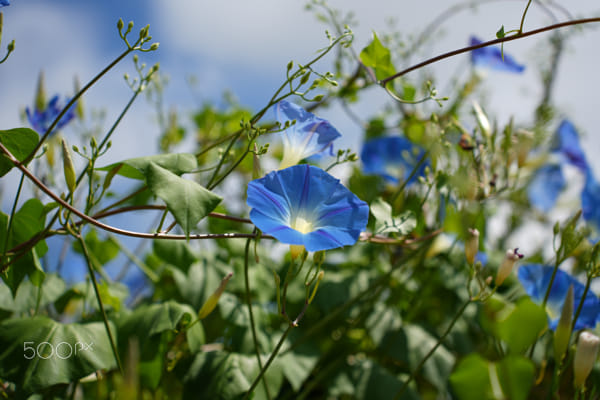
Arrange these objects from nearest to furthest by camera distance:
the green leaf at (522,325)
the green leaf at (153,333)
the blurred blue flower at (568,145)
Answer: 1. the green leaf at (522,325)
2. the green leaf at (153,333)
3. the blurred blue flower at (568,145)

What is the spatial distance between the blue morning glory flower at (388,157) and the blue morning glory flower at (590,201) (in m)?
0.46

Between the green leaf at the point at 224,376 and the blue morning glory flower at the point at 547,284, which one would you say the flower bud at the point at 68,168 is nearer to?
the green leaf at the point at 224,376

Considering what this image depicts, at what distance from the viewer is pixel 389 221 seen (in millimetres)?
710

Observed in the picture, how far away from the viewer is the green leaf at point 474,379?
1.13 feet

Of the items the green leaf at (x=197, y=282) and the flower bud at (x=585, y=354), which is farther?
the green leaf at (x=197, y=282)

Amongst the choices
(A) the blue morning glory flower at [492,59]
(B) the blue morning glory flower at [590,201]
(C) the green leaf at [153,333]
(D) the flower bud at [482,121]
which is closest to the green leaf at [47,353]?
(C) the green leaf at [153,333]

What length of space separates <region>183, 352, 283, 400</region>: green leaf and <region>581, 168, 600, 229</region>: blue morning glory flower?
3.04 ft

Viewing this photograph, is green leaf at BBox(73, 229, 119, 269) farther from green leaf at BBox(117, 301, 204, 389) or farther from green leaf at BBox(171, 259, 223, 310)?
green leaf at BBox(117, 301, 204, 389)

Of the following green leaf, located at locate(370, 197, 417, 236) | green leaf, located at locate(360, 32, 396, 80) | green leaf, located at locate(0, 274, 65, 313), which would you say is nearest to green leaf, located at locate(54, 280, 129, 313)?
green leaf, located at locate(0, 274, 65, 313)

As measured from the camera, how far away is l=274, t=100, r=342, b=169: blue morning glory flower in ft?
2.25

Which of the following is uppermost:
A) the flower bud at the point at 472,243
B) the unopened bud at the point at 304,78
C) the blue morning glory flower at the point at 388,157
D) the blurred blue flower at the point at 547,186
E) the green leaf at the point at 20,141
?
the blurred blue flower at the point at 547,186

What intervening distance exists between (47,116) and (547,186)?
58.6 inches

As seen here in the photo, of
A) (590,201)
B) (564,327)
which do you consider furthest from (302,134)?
(590,201)

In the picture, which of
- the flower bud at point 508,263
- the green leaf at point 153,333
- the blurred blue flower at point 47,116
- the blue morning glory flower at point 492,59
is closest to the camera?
the flower bud at point 508,263
